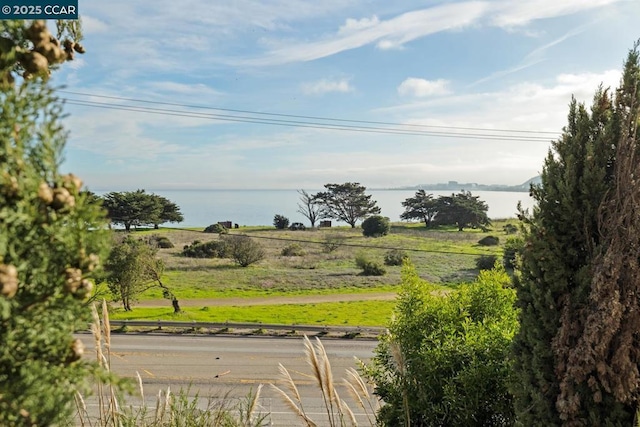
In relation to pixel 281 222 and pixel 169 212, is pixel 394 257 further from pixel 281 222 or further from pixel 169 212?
pixel 169 212

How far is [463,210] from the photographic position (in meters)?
41.1

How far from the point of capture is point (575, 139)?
3.86 metres

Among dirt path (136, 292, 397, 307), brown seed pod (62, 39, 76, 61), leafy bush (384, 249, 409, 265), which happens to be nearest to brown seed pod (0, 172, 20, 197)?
brown seed pod (62, 39, 76, 61)

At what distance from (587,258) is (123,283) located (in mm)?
18548

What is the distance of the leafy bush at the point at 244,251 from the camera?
29.4 metres

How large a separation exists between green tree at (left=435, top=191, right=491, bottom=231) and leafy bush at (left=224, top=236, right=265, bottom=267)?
1958 centimetres

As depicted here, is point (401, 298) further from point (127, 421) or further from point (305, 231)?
point (305, 231)

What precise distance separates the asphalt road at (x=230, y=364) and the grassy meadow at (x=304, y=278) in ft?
8.07

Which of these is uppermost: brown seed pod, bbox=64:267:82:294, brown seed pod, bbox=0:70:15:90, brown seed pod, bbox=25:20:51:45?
brown seed pod, bbox=25:20:51:45

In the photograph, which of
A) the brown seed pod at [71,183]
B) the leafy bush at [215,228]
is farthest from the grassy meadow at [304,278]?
the brown seed pod at [71,183]

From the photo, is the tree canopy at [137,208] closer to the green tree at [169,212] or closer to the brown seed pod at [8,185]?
the green tree at [169,212]

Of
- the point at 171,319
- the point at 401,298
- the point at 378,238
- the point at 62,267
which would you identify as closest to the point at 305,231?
the point at 378,238

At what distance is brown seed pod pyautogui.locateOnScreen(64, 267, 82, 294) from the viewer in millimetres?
1302

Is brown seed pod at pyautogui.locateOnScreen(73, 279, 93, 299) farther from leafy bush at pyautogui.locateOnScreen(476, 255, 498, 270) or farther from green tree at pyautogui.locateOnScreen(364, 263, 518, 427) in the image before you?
leafy bush at pyautogui.locateOnScreen(476, 255, 498, 270)
